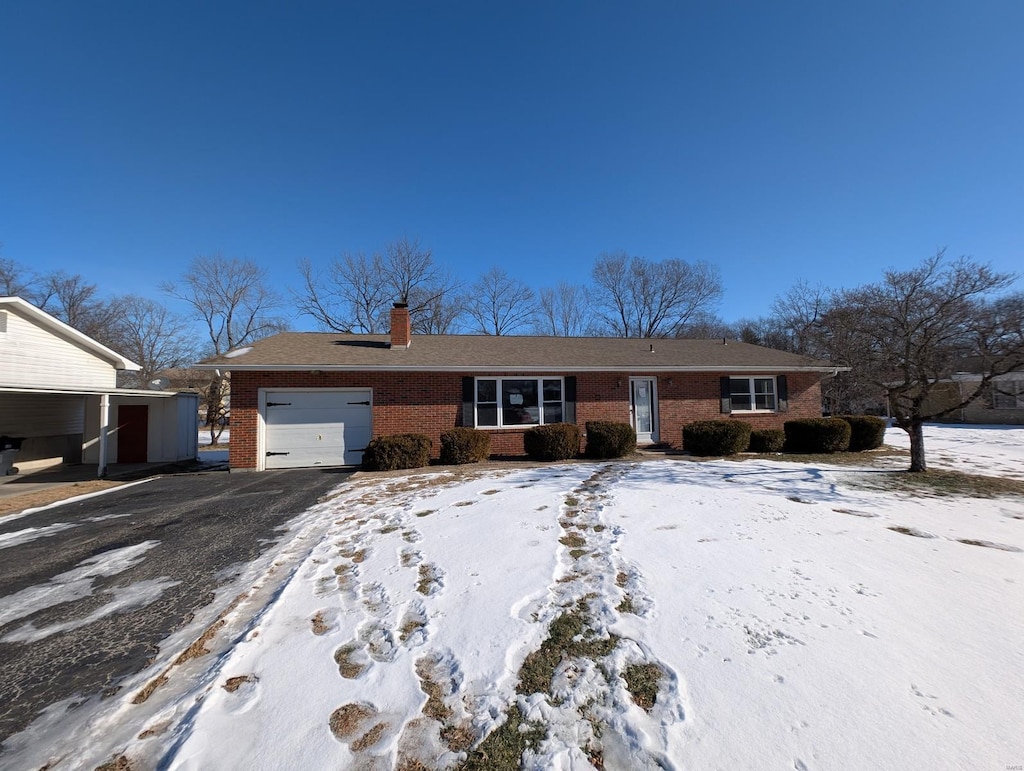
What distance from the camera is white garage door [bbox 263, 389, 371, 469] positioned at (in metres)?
10.5

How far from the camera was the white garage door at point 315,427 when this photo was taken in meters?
10.5

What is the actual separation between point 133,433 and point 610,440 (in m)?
14.1

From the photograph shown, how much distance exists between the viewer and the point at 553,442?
10680 millimetres

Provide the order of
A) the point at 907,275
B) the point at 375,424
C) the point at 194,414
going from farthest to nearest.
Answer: the point at 194,414
the point at 375,424
the point at 907,275

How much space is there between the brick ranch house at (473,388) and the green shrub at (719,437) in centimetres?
186

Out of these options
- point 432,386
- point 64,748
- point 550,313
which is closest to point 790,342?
point 550,313

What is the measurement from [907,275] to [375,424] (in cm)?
1249

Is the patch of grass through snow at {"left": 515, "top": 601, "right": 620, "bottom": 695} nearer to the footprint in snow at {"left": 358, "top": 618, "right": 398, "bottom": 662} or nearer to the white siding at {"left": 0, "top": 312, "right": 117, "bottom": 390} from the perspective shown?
the footprint in snow at {"left": 358, "top": 618, "right": 398, "bottom": 662}

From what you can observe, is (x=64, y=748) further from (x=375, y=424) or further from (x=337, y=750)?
(x=375, y=424)

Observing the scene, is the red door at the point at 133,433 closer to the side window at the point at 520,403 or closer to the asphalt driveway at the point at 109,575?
the asphalt driveway at the point at 109,575

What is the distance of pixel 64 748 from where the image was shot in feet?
6.46

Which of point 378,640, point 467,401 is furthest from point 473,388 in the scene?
point 378,640

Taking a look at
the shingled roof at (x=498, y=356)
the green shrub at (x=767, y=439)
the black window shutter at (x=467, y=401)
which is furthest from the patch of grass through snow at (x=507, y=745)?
the green shrub at (x=767, y=439)

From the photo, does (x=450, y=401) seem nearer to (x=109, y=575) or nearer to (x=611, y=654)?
(x=109, y=575)
